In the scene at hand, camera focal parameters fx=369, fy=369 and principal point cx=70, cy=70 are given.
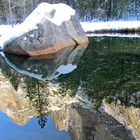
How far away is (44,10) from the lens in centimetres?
2975

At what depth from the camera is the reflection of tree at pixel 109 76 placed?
584 inches

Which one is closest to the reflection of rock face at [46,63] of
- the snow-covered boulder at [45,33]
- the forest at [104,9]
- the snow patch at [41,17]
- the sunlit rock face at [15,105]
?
the snow-covered boulder at [45,33]

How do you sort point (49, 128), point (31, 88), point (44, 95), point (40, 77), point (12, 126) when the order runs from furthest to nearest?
1. point (40, 77)
2. point (31, 88)
3. point (44, 95)
4. point (12, 126)
5. point (49, 128)

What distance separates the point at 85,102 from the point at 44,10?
1678cm

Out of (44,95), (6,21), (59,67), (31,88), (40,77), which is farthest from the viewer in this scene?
(6,21)

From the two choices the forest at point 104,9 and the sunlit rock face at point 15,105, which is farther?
the forest at point 104,9

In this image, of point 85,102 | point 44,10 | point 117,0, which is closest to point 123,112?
point 85,102

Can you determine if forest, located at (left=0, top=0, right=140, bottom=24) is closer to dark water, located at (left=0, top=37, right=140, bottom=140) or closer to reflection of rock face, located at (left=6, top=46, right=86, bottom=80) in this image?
reflection of rock face, located at (left=6, top=46, right=86, bottom=80)

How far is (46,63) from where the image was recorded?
2355 cm

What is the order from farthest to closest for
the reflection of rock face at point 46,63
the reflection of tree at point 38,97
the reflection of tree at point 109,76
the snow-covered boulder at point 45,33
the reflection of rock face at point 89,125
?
1. the snow-covered boulder at point 45,33
2. the reflection of rock face at point 46,63
3. the reflection of tree at point 109,76
4. the reflection of tree at point 38,97
5. the reflection of rock face at point 89,125

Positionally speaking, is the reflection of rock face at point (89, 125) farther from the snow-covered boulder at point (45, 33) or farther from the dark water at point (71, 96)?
the snow-covered boulder at point (45, 33)

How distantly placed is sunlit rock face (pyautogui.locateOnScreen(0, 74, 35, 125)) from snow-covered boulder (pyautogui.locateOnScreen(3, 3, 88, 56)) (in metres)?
9.20

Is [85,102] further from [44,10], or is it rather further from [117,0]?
[117,0]

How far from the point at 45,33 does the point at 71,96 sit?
13.5 meters
